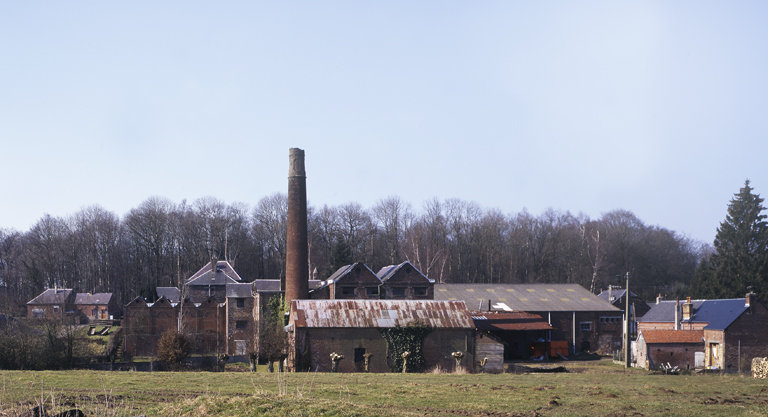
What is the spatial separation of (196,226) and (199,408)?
71827mm

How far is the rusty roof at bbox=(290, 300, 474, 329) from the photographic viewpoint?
33844mm

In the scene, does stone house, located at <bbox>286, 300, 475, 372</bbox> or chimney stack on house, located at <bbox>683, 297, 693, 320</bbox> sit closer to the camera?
stone house, located at <bbox>286, 300, 475, 372</bbox>

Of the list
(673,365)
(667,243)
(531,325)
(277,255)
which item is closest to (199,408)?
(673,365)

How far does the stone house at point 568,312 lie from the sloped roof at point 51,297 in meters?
41.6

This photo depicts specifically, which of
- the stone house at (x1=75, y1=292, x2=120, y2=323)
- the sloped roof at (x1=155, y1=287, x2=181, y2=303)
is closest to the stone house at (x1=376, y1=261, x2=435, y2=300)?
the sloped roof at (x1=155, y1=287, x2=181, y2=303)

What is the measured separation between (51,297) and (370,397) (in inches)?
2525

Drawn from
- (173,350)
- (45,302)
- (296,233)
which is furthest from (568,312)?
(45,302)

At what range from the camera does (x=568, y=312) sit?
5300 cm

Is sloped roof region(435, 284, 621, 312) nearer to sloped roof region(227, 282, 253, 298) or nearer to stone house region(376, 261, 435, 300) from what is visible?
stone house region(376, 261, 435, 300)

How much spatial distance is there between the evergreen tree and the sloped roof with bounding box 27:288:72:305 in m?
66.9

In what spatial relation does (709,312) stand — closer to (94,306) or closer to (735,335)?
(735,335)

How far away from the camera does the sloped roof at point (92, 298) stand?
73750mm

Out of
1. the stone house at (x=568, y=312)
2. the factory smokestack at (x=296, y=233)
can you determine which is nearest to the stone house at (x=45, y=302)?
the factory smokestack at (x=296, y=233)

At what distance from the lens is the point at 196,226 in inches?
3177
